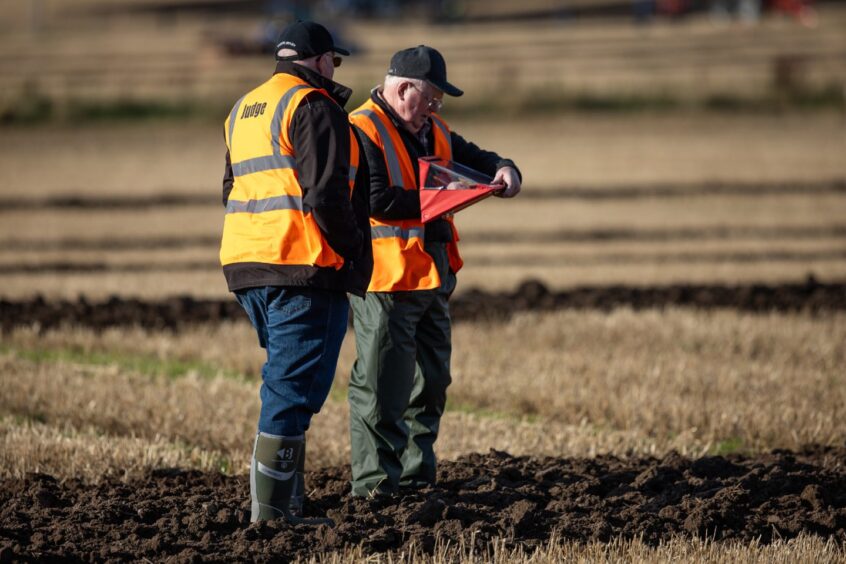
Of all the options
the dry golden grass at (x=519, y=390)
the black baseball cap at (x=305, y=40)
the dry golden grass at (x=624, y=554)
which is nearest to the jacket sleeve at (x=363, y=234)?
the black baseball cap at (x=305, y=40)

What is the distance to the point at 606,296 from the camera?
43.3 feet

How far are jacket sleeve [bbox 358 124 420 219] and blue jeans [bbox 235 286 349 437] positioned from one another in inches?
29.7

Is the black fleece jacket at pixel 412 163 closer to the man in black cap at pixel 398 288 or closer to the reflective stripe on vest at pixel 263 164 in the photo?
the man in black cap at pixel 398 288

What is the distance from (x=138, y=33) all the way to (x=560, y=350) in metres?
47.7

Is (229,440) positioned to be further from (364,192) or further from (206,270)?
(206,270)

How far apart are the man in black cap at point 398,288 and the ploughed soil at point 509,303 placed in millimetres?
5487

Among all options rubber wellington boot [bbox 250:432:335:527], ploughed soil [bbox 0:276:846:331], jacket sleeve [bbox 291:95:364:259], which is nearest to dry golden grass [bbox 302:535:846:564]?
rubber wellington boot [bbox 250:432:335:527]

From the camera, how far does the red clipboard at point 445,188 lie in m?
6.50

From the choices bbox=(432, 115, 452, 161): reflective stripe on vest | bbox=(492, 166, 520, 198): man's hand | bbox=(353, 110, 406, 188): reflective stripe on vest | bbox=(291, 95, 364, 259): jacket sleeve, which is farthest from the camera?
bbox=(432, 115, 452, 161): reflective stripe on vest

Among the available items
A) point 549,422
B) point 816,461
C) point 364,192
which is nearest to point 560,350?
point 549,422

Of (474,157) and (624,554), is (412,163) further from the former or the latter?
(624,554)

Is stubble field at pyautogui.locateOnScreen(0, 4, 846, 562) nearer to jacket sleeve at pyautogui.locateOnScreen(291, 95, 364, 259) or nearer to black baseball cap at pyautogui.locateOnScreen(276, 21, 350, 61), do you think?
jacket sleeve at pyautogui.locateOnScreen(291, 95, 364, 259)

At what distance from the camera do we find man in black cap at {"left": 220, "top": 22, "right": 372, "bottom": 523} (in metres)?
5.54

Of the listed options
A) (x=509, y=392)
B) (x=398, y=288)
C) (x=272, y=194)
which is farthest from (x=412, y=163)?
(x=509, y=392)
